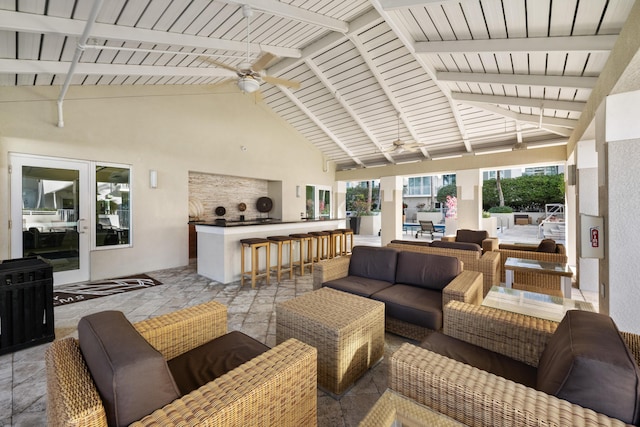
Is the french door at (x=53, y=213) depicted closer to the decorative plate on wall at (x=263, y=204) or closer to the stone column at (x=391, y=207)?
the decorative plate on wall at (x=263, y=204)

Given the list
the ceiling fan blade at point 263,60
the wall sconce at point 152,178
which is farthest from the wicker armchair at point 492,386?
the wall sconce at point 152,178

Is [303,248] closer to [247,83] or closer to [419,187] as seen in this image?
[247,83]

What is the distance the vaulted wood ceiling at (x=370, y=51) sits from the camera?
2.91 meters

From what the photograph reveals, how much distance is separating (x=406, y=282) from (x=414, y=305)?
617mm

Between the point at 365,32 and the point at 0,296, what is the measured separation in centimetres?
577

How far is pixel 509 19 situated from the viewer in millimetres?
3061

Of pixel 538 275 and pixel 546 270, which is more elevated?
pixel 546 270

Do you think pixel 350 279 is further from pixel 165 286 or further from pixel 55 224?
pixel 55 224

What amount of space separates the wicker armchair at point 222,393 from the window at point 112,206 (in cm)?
446

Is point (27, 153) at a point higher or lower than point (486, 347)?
higher

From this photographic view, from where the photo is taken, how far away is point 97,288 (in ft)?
14.5

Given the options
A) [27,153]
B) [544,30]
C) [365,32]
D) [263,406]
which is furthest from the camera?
[365,32]

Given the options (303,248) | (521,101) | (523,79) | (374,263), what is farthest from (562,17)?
(303,248)

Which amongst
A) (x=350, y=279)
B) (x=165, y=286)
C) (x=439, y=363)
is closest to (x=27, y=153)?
(x=165, y=286)
